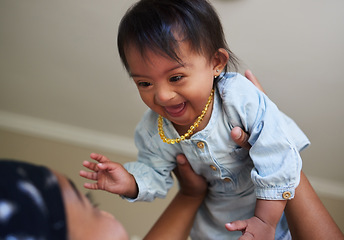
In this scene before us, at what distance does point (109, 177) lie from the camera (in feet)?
2.78

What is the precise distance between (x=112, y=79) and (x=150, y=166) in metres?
0.84

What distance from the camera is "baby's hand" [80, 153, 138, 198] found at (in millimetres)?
829

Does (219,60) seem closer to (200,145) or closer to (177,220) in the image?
(200,145)

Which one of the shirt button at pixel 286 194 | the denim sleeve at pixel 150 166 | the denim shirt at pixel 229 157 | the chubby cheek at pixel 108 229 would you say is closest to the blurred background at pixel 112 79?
the denim shirt at pixel 229 157

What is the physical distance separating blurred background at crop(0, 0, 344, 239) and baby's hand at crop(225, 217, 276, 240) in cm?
80

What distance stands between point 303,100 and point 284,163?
77cm

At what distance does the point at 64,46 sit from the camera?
1666 millimetres

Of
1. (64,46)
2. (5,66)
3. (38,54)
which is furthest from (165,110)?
(5,66)

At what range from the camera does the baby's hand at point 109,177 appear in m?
0.83

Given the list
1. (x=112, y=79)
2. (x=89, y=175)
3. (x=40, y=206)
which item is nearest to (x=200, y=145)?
(x=89, y=175)

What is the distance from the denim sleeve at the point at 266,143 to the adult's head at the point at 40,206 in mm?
428

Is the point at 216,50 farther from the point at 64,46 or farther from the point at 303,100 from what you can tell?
the point at 64,46

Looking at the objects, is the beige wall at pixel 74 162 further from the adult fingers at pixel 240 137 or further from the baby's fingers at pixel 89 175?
the adult fingers at pixel 240 137

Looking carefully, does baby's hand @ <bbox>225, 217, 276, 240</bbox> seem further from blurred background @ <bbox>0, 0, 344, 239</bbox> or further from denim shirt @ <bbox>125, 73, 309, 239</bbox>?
blurred background @ <bbox>0, 0, 344, 239</bbox>
